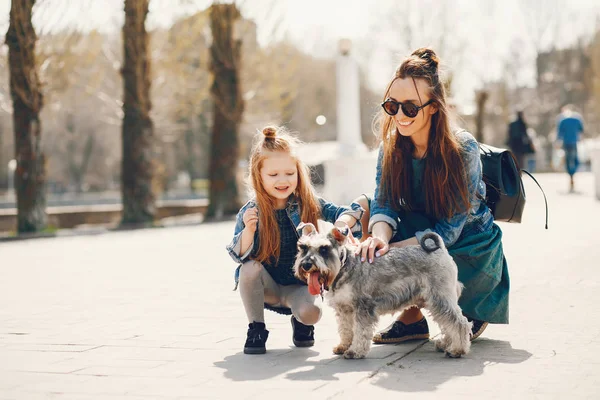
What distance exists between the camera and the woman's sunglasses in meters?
5.29

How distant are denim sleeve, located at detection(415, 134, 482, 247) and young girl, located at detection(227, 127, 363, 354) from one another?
0.52 meters

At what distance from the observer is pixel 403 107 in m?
5.31

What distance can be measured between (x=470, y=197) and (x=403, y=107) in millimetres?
678

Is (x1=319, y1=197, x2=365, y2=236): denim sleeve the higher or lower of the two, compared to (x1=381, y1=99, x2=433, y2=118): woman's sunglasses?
lower

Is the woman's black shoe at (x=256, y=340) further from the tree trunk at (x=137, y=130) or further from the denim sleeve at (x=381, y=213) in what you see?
A: the tree trunk at (x=137, y=130)

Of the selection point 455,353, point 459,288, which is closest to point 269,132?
point 459,288

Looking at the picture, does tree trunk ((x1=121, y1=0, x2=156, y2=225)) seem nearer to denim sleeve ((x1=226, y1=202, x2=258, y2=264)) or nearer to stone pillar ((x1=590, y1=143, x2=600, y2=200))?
stone pillar ((x1=590, y1=143, x2=600, y2=200))

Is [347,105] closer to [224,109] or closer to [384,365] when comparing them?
[224,109]

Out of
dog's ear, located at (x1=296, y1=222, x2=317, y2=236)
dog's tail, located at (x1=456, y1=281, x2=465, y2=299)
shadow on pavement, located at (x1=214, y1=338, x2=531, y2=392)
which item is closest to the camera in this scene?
shadow on pavement, located at (x1=214, y1=338, x2=531, y2=392)

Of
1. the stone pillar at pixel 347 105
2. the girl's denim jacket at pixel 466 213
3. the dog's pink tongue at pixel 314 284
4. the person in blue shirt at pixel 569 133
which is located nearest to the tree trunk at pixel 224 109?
the stone pillar at pixel 347 105

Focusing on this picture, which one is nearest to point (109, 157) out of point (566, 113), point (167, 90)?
point (167, 90)

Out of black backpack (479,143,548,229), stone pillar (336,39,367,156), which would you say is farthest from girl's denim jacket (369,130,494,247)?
stone pillar (336,39,367,156)

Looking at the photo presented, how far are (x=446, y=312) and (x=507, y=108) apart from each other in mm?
59026

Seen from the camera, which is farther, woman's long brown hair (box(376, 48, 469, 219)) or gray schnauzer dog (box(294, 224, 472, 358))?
woman's long brown hair (box(376, 48, 469, 219))
